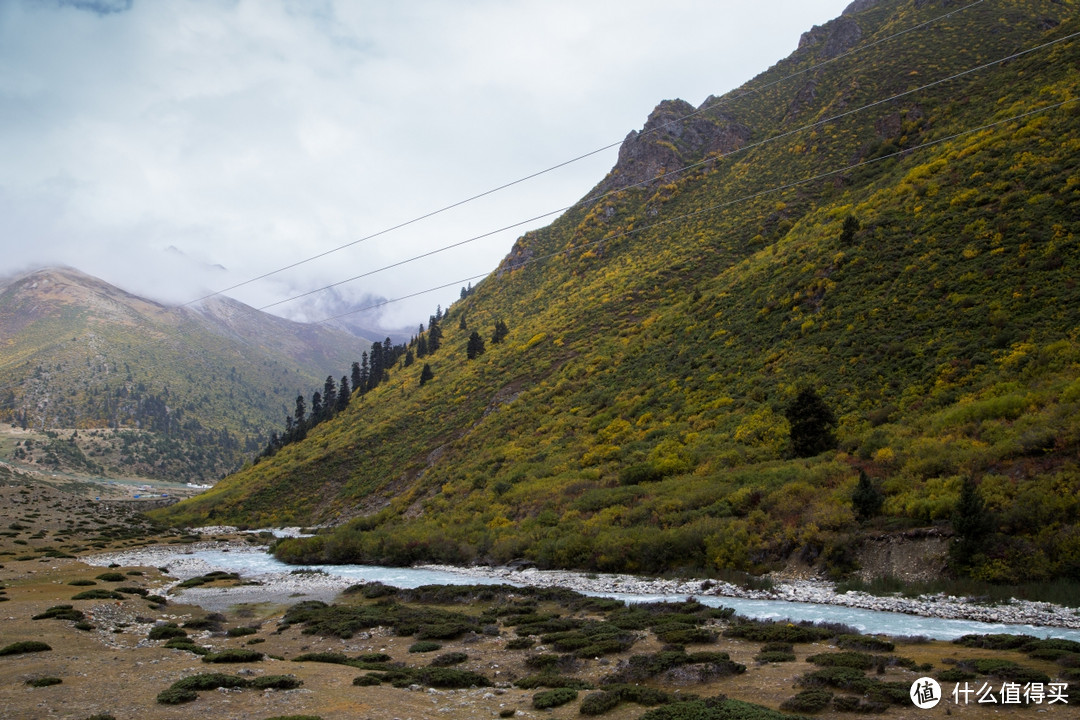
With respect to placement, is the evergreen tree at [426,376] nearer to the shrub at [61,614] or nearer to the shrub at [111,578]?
the shrub at [111,578]

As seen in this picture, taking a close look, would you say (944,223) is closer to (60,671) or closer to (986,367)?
(986,367)

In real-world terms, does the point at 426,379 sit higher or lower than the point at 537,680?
higher

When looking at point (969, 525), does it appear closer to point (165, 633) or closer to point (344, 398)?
point (165, 633)

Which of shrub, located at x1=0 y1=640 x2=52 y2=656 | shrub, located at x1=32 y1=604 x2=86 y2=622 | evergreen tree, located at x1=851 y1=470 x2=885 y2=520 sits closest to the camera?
shrub, located at x1=0 y1=640 x2=52 y2=656

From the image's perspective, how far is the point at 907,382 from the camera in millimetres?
31953

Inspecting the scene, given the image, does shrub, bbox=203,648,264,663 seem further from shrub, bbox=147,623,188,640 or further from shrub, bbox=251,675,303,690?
shrub, bbox=147,623,188,640

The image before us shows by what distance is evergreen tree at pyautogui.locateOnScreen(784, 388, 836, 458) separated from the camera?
3083 cm

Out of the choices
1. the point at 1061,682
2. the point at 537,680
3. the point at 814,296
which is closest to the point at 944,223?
the point at 814,296

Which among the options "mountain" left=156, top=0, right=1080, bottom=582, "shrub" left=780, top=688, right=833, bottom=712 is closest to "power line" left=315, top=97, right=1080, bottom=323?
"mountain" left=156, top=0, right=1080, bottom=582

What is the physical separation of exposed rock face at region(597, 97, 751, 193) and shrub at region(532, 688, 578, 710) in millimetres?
98461

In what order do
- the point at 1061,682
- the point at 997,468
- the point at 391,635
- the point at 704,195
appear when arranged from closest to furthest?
the point at 1061,682 → the point at 391,635 → the point at 997,468 → the point at 704,195

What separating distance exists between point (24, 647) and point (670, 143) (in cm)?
11271

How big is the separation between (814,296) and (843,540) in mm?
27144

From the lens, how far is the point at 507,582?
29578mm
